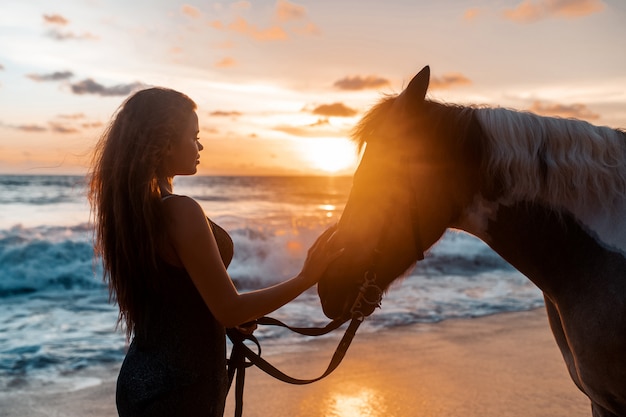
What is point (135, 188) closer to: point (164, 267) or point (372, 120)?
point (164, 267)

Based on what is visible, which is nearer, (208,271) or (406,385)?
(208,271)

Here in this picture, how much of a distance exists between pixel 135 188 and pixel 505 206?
4.11 feet

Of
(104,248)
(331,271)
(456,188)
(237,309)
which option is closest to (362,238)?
(331,271)

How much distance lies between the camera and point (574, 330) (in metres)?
1.98

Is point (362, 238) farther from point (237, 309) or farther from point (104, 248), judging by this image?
point (104, 248)

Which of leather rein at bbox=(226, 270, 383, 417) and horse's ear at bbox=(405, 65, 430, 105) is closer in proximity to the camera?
horse's ear at bbox=(405, 65, 430, 105)

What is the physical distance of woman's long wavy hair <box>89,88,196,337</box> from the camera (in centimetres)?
197

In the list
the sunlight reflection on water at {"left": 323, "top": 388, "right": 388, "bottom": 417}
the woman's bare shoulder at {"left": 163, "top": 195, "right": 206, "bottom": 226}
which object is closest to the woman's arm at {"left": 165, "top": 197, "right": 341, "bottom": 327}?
the woman's bare shoulder at {"left": 163, "top": 195, "right": 206, "bottom": 226}

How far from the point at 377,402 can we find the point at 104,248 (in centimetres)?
292

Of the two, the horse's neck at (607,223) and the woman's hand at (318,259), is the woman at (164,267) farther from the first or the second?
the horse's neck at (607,223)

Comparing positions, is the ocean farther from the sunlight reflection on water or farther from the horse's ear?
the sunlight reflection on water

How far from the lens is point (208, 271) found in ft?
6.43

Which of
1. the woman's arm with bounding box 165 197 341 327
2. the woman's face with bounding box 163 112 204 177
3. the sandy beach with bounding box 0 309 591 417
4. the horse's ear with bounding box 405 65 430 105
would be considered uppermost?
the horse's ear with bounding box 405 65 430 105

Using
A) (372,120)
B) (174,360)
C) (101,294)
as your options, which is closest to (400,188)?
(372,120)
